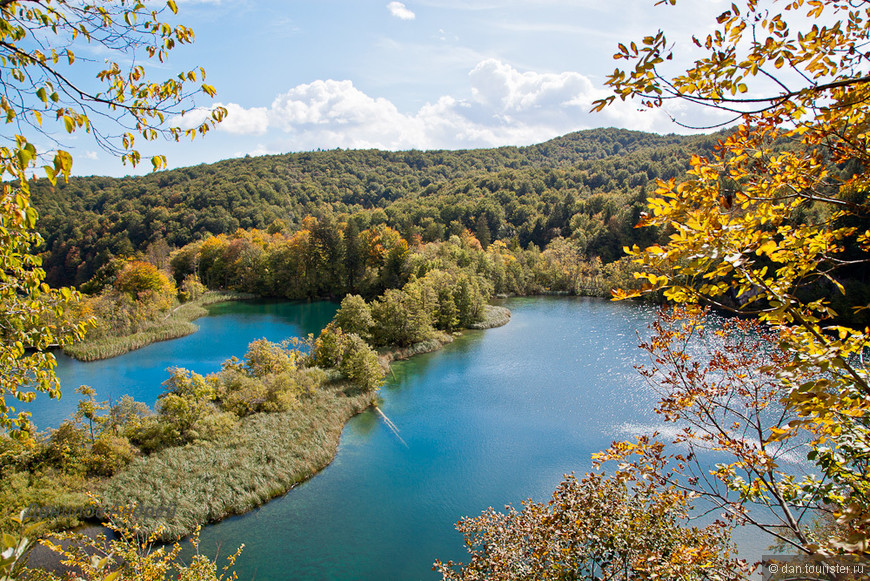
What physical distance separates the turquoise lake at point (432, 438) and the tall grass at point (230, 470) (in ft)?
1.44

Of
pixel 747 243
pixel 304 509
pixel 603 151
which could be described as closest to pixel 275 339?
pixel 304 509

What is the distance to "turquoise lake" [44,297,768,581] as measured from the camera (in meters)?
10.6

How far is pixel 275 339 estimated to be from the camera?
29.5 metres

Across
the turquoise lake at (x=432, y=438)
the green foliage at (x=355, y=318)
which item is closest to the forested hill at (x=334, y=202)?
the turquoise lake at (x=432, y=438)

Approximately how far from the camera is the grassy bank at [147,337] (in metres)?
25.3

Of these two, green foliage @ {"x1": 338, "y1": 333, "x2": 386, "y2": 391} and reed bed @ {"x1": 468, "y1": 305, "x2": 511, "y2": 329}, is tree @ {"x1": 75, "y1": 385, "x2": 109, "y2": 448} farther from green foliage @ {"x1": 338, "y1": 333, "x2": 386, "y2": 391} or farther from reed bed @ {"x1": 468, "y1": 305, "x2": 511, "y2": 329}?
reed bed @ {"x1": 468, "y1": 305, "x2": 511, "y2": 329}

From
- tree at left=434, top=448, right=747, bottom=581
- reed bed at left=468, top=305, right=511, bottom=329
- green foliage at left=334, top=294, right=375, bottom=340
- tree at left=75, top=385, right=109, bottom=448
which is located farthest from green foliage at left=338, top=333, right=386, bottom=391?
reed bed at left=468, top=305, right=511, bottom=329

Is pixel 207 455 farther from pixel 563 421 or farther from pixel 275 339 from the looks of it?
pixel 275 339

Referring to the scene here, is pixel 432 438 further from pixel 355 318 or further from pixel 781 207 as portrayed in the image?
pixel 781 207

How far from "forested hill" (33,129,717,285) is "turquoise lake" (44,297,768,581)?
93.0 ft

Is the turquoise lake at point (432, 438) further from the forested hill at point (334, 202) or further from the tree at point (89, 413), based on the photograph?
the forested hill at point (334, 202)

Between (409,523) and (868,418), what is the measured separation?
10481 millimetres

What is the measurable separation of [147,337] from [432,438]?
21841mm

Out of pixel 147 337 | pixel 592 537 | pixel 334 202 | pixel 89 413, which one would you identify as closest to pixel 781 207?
pixel 592 537
